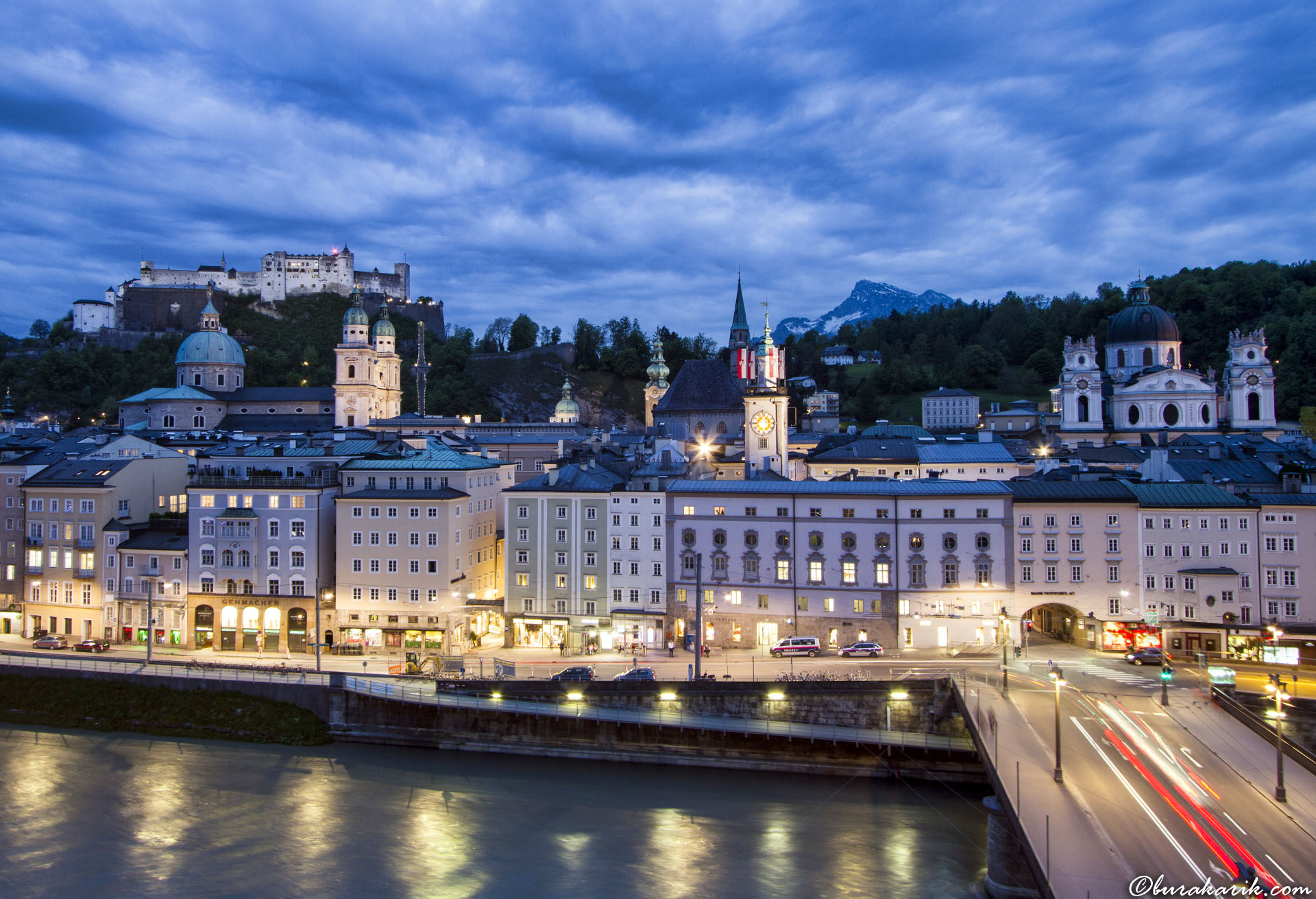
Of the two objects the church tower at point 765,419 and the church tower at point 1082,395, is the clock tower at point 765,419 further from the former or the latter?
the church tower at point 1082,395

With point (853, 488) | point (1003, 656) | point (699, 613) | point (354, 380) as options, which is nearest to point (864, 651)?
point (1003, 656)

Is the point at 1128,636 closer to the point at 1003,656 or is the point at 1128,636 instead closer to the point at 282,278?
the point at 1003,656

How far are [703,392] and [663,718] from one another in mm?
49441

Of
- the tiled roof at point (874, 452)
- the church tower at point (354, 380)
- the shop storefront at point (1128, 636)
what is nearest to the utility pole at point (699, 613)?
the shop storefront at point (1128, 636)

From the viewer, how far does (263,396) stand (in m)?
88.6

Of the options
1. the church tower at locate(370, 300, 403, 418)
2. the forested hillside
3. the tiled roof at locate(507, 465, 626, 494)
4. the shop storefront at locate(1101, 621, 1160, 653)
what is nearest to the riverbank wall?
the shop storefront at locate(1101, 621, 1160, 653)

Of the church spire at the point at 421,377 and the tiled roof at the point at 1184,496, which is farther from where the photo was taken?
the church spire at the point at 421,377

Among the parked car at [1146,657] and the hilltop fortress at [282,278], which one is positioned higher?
the hilltop fortress at [282,278]

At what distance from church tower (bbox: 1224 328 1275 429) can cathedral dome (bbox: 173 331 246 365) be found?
315ft

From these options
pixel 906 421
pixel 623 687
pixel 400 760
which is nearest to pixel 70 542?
pixel 400 760

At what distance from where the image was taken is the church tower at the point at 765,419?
57656 mm

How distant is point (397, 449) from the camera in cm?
5134

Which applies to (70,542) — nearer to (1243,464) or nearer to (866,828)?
(866,828)

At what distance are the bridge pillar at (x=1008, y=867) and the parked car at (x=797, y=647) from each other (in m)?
17.0
